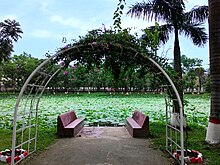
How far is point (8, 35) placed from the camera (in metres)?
24.6

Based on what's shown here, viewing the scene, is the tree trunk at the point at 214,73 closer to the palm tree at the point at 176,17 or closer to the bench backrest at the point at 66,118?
the palm tree at the point at 176,17

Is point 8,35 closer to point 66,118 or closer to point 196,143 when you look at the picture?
point 66,118

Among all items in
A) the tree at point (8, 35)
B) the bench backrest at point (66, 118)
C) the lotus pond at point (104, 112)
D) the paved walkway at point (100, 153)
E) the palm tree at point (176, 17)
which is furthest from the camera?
the tree at point (8, 35)

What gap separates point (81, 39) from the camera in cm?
426

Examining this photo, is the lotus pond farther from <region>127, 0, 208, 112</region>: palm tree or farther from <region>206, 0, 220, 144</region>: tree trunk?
<region>127, 0, 208, 112</region>: palm tree

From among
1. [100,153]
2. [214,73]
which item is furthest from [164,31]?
[100,153]

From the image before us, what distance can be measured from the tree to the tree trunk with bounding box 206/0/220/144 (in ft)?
75.0

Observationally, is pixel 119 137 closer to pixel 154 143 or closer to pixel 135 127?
pixel 135 127

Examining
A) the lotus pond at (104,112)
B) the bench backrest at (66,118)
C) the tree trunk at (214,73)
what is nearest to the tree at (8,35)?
the lotus pond at (104,112)

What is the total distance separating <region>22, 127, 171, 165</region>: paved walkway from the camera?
4.35 m

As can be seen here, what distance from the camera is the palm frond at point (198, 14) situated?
809cm

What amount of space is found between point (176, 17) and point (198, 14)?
2.91 ft

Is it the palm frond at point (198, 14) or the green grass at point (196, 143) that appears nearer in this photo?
the green grass at point (196, 143)

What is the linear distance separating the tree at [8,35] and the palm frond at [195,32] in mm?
20768
